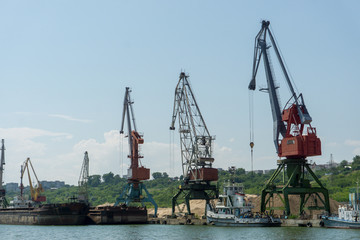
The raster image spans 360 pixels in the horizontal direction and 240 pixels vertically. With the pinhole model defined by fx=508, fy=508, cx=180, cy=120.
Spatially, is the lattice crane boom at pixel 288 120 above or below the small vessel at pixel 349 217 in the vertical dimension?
above

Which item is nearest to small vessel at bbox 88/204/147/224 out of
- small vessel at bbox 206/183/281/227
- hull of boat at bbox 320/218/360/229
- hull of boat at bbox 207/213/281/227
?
small vessel at bbox 206/183/281/227

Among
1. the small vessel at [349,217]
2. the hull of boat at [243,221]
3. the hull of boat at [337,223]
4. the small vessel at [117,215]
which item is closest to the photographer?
the hull of boat at [337,223]

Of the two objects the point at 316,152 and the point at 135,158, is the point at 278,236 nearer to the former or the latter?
the point at 316,152

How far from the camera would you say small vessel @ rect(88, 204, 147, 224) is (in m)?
112

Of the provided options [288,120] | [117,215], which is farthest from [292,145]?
[117,215]

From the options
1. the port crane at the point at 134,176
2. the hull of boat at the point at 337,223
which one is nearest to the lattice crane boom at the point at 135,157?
the port crane at the point at 134,176

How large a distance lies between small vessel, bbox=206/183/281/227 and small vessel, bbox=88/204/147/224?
890 inches

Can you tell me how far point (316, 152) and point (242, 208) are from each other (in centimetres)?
1678

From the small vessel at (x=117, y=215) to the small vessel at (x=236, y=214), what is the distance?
890 inches

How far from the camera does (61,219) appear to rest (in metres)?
112

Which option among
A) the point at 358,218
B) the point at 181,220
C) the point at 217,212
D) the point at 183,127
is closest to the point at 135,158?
the point at 183,127

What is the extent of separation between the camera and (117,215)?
11244cm

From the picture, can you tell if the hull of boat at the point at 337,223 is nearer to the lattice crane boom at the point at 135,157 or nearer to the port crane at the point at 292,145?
the port crane at the point at 292,145

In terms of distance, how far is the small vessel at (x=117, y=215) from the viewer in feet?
367
